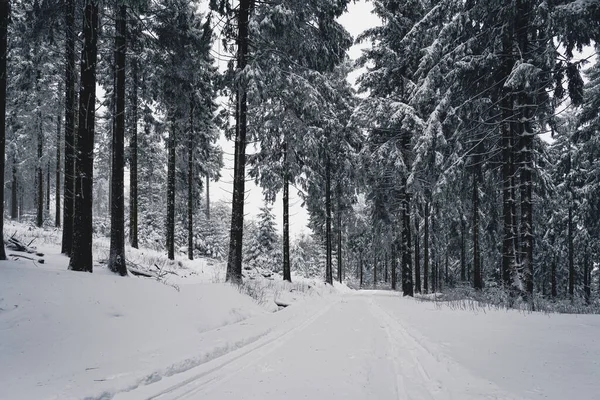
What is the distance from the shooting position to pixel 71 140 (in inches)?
431

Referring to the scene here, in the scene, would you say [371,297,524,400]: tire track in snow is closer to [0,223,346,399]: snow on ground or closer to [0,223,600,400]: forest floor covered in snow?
[0,223,600,400]: forest floor covered in snow

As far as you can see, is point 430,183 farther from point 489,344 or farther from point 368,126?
point 489,344

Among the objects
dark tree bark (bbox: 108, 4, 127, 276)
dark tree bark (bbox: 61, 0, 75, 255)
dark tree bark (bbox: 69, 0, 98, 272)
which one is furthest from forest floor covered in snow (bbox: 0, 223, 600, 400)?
dark tree bark (bbox: 61, 0, 75, 255)

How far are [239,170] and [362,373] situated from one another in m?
8.49

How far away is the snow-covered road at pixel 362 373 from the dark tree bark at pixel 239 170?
523 cm

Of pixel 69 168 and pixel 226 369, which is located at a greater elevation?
pixel 69 168

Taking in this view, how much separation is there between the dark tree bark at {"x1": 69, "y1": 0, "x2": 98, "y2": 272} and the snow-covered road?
5185 mm

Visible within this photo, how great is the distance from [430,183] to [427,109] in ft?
11.8

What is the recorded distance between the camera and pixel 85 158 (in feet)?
25.6

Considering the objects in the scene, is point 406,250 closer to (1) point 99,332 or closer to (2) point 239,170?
(2) point 239,170

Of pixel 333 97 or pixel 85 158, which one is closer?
pixel 85 158

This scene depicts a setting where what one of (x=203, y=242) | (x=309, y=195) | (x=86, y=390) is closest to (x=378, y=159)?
(x=309, y=195)

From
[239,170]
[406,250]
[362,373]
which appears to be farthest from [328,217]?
[362,373]

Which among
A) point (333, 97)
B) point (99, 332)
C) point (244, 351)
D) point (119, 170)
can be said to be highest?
point (333, 97)
